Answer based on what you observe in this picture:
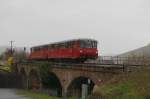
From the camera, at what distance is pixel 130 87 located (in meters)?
23.3

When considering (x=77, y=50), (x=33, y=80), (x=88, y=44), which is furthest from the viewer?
(x=33, y=80)

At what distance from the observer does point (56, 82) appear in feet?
214

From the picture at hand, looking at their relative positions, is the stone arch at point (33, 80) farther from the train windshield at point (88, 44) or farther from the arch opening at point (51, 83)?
the train windshield at point (88, 44)

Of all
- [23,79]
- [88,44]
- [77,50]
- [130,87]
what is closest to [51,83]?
[23,79]

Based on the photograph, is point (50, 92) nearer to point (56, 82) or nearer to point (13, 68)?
point (56, 82)

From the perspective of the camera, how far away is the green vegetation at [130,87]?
842 inches

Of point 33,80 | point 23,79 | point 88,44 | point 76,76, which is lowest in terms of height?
point 23,79

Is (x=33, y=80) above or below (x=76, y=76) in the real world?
below

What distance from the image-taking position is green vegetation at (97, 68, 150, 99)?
21378mm

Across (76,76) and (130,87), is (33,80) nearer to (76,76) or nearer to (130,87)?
(76,76)

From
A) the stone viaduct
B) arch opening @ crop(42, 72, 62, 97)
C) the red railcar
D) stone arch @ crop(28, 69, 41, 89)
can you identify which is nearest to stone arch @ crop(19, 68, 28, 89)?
stone arch @ crop(28, 69, 41, 89)

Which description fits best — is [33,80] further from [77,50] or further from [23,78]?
[77,50]

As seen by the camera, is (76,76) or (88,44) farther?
(88,44)

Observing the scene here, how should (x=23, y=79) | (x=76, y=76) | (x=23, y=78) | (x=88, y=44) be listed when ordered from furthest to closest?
1. (x=23, y=78)
2. (x=23, y=79)
3. (x=88, y=44)
4. (x=76, y=76)
